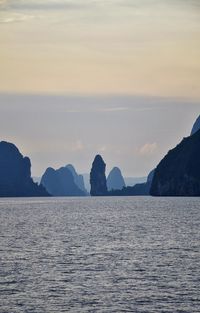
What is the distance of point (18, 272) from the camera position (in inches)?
3046

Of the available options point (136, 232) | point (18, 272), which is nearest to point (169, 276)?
point (18, 272)

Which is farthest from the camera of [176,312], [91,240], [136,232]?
[136,232]

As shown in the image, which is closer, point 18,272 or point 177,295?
point 177,295

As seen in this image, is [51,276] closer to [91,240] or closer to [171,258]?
[171,258]

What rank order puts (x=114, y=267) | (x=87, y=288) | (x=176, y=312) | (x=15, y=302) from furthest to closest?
1. (x=114, y=267)
2. (x=87, y=288)
3. (x=15, y=302)
4. (x=176, y=312)

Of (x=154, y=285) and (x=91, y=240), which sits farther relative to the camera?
(x=91, y=240)

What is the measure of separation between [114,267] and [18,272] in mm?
12132

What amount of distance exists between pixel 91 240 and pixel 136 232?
2256cm

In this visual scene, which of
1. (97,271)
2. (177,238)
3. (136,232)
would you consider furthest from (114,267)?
(136,232)

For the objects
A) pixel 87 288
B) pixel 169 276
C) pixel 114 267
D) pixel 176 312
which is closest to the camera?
pixel 176 312

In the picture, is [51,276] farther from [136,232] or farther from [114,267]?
[136,232]

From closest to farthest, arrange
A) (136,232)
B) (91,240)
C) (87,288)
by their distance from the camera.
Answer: (87,288) < (91,240) < (136,232)

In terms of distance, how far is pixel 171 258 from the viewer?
9081cm

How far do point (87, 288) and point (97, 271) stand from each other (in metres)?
11.7
